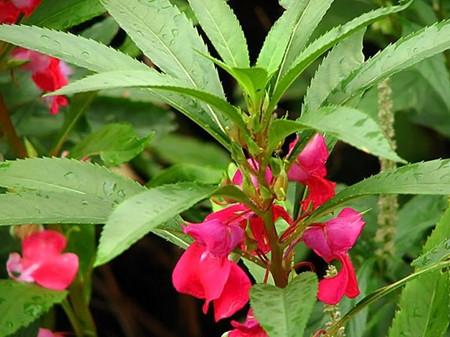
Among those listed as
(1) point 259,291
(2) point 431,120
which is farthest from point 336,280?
(2) point 431,120

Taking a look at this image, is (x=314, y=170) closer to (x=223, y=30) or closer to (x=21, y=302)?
(x=223, y=30)

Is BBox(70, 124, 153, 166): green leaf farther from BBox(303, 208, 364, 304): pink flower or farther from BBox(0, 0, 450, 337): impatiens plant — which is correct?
BBox(303, 208, 364, 304): pink flower

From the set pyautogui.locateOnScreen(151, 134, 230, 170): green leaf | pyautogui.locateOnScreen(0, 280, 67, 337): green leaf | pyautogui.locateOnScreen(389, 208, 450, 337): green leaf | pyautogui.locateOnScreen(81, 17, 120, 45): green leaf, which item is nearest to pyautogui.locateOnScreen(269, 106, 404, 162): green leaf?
pyautogui.locateOnScreen(389, 208, 450, 337): green leaf

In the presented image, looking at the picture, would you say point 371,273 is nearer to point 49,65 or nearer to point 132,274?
point 49,65

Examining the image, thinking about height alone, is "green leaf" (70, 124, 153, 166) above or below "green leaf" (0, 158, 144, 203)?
above

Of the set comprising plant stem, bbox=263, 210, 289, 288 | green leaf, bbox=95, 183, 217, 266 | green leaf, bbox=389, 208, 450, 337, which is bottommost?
green leaf, bbox=389, 208, 450, 337

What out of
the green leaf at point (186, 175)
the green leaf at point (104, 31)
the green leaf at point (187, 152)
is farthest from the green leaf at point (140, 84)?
the green leaf at point (187, 152)

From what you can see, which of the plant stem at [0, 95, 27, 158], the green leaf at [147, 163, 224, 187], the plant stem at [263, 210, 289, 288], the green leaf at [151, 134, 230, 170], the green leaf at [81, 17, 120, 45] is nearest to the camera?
the plant stem at [263, 210, 289, 288]

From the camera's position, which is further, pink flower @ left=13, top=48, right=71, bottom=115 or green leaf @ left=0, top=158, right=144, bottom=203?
pink flower @ left=13, top=48, right=71, bottom=115
